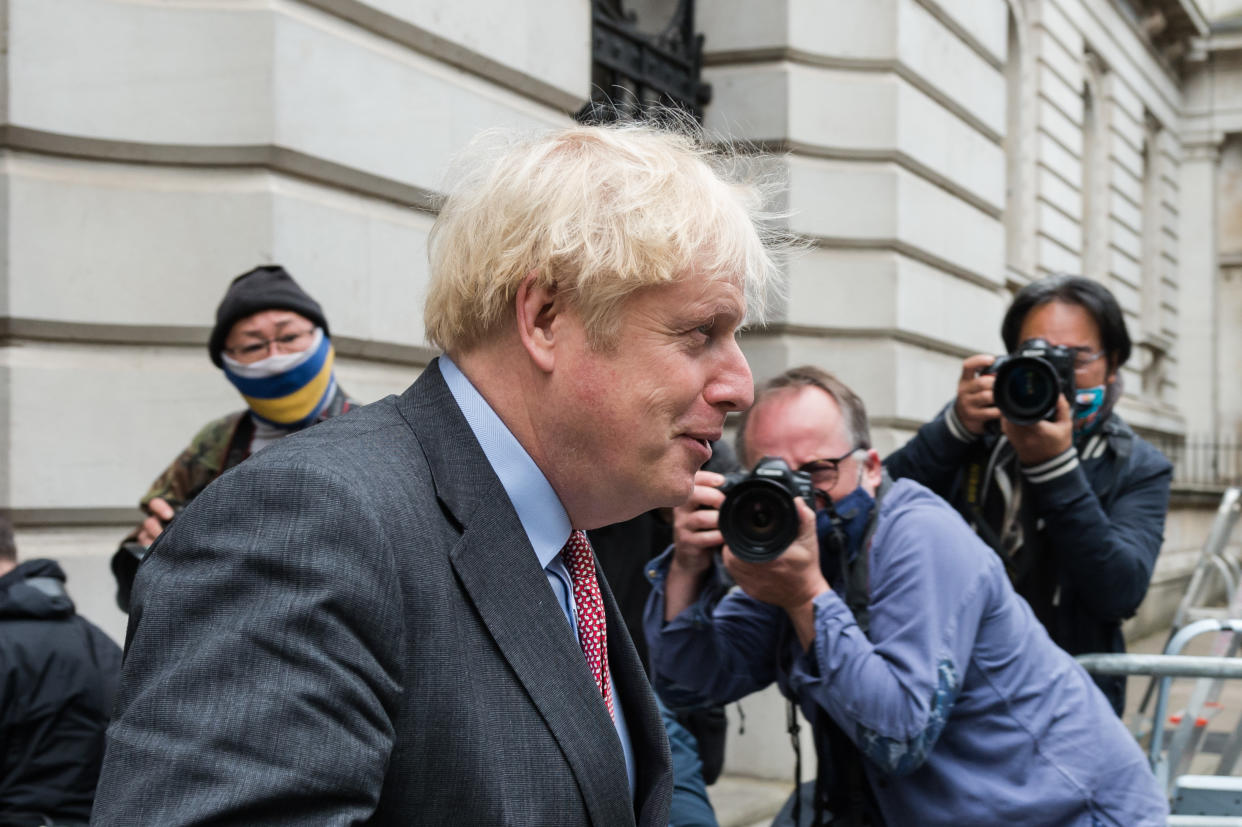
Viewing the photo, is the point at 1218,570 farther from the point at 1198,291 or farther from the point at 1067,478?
the point at 1198,291

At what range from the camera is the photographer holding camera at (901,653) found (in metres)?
2.43

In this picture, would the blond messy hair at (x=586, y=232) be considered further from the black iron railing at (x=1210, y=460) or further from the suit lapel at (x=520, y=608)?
the black iron railing at (x=1210, y=460)

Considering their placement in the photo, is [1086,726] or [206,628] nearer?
[206,628]

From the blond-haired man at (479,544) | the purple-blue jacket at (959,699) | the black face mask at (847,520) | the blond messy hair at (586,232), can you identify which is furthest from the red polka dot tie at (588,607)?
the black face mask at (847,520)

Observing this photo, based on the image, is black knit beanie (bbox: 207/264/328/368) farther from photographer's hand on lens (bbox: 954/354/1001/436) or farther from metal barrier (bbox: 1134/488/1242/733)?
metal barrier (bbox: 1134/488/1242/733)

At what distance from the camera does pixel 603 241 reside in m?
1.37

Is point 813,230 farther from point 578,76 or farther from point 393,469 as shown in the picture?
point 393,469

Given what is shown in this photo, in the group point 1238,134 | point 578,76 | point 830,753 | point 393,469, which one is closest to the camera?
point 393,469

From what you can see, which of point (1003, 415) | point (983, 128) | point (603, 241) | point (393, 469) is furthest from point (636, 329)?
point (983, 128)

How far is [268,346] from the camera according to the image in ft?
11.0

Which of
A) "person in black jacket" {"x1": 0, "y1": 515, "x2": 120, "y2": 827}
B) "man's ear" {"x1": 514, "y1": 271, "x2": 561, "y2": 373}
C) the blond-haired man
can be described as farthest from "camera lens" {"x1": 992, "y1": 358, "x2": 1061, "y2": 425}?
"person in black jacket" {"x1": 0, "y1": 515, "x2": 120, "y2": 827}

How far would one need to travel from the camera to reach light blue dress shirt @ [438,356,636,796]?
1.44 meters

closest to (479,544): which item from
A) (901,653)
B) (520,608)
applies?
(520,608)

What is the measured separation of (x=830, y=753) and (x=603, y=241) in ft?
5.14
